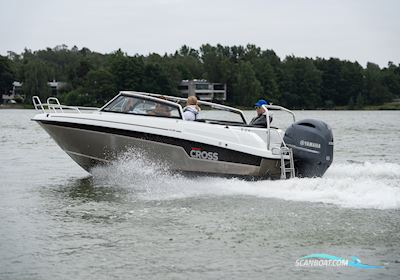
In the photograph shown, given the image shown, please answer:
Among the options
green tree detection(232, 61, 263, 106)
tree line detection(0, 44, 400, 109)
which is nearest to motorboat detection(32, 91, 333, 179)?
tree line detection(0, 44, 400, 109)

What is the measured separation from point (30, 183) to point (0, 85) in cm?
10720

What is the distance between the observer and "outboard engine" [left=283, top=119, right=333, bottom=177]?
11.5m

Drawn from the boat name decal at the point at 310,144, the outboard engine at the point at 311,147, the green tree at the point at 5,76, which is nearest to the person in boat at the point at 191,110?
the outboard engine at the point at 311,147

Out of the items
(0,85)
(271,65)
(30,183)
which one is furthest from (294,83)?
(30,183)

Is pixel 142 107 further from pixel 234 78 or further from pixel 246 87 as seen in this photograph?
→ pixel 234 78

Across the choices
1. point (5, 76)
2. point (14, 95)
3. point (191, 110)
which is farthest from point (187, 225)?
point (14, 95)

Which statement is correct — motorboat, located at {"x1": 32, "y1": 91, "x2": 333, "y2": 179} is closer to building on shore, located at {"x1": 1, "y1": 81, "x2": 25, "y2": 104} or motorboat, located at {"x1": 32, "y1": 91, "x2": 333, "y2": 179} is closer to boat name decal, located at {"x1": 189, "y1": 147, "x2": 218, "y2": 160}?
boat name decal, located at {"x1": 189, "y1": 147, "x2": 218, "y2": 160}

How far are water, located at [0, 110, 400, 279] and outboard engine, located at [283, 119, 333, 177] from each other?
1.85 feet

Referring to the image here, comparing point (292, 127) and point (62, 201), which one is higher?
point (292, 127)

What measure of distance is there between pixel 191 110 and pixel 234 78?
10954cm

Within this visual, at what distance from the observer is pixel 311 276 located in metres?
6.79

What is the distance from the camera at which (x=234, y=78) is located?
397ft

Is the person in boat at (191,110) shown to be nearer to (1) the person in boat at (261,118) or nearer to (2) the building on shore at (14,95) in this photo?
(1) the person in boat at (261,118)

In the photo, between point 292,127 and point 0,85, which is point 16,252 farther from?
point 0,85
